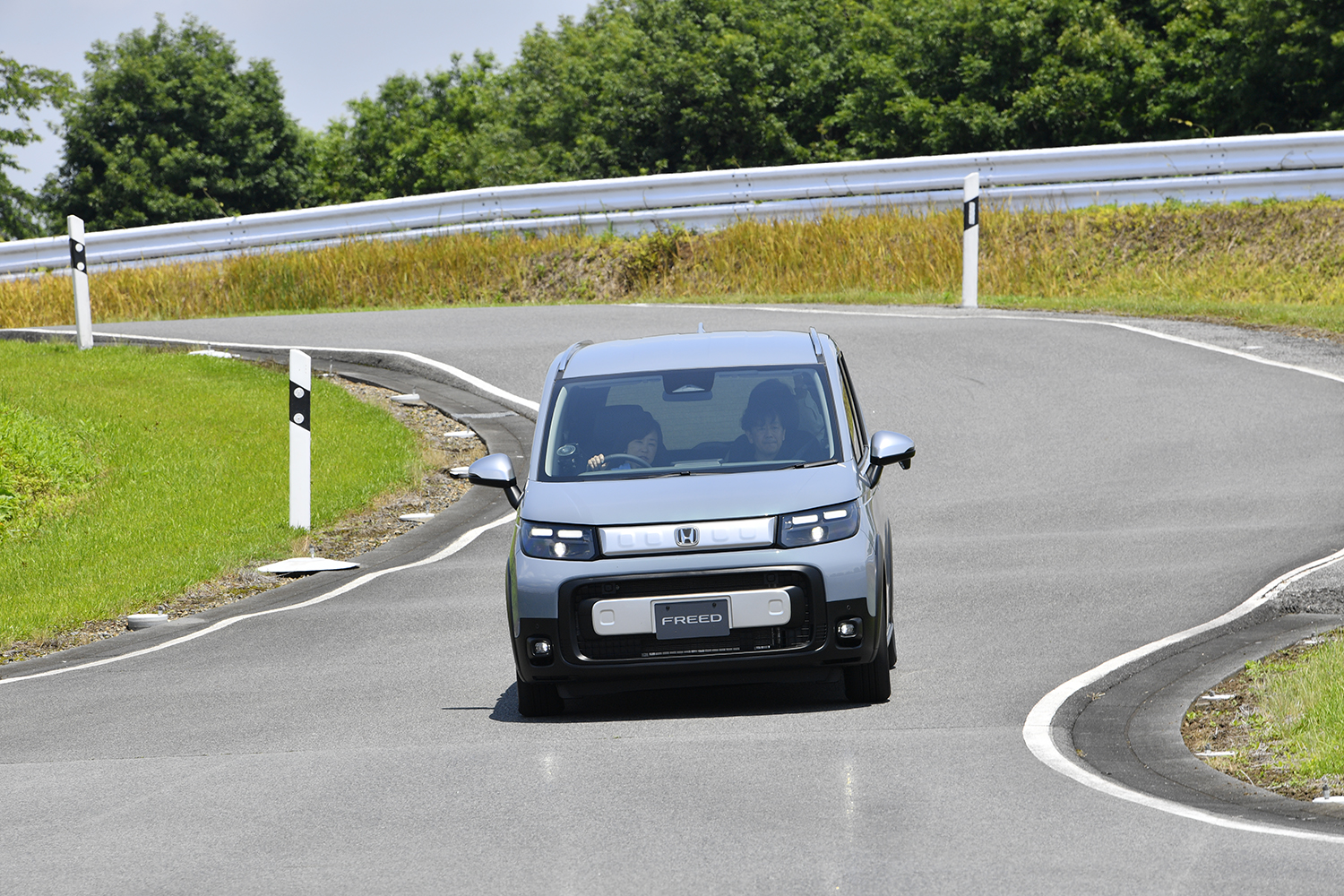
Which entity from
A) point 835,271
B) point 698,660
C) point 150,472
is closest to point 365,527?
point 150,472

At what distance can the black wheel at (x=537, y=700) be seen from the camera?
23.5ft

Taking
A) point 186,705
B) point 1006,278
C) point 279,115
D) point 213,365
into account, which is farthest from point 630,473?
point 279,115

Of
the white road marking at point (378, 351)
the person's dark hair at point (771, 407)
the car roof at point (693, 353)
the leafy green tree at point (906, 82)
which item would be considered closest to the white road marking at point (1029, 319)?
the white road marking at point (378, 351)

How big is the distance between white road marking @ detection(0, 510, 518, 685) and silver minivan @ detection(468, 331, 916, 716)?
112 inches

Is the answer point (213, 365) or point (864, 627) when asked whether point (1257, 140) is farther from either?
point (864, 627)

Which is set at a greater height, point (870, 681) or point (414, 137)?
point (414, 137)

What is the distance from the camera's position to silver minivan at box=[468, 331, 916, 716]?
6.78 m

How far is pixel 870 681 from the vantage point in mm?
7199

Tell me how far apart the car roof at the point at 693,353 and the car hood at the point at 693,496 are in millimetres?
837

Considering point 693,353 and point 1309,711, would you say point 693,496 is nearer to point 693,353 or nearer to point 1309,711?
point 693,353

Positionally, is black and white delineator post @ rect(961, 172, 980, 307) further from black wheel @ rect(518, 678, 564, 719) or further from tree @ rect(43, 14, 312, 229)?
tree @ rect(43, 14, 312, 229)

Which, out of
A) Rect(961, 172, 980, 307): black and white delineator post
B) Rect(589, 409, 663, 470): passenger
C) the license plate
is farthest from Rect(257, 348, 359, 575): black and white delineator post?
Rect(961, 172, 980, 307): black and white delineator post

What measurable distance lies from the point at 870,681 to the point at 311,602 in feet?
14.3

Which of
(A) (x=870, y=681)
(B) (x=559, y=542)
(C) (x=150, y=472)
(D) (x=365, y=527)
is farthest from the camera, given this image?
(C) (x=150, y=472)
